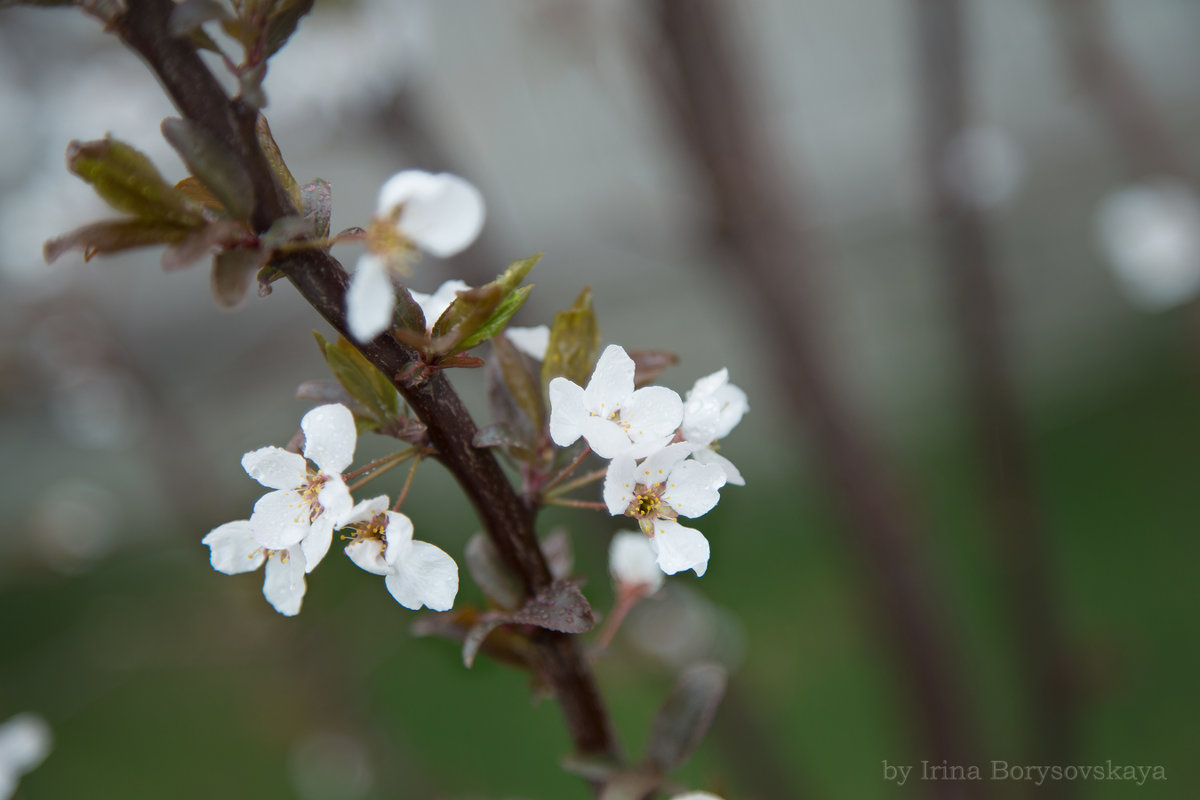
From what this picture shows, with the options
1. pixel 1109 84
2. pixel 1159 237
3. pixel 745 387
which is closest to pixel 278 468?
pixel 1109 84

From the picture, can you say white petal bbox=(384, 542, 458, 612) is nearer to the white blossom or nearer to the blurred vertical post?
the blurred vertical post

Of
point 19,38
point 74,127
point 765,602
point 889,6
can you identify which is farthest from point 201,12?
point 889,6

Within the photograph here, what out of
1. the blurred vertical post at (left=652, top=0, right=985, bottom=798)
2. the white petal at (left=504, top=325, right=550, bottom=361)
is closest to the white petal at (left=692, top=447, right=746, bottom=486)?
the white petal at (left=504, top=325, right=550, bottom=361)

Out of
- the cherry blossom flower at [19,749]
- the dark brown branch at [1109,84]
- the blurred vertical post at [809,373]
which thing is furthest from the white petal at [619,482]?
the dark brown branch at [1109,84]

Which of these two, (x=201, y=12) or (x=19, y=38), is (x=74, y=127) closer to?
(x=19, y=38)

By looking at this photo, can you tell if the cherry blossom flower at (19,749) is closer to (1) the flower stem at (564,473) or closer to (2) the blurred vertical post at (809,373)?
(1) the flower stem at (564,473)

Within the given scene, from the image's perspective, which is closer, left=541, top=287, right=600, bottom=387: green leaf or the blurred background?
left=541, top=287, right=600, bottom=387: green leaf

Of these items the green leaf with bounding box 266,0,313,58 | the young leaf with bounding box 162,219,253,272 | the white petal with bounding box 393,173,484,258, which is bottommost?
the white petal with bounding box 393,173,484,258

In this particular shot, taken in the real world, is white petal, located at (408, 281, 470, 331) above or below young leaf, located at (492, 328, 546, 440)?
above
